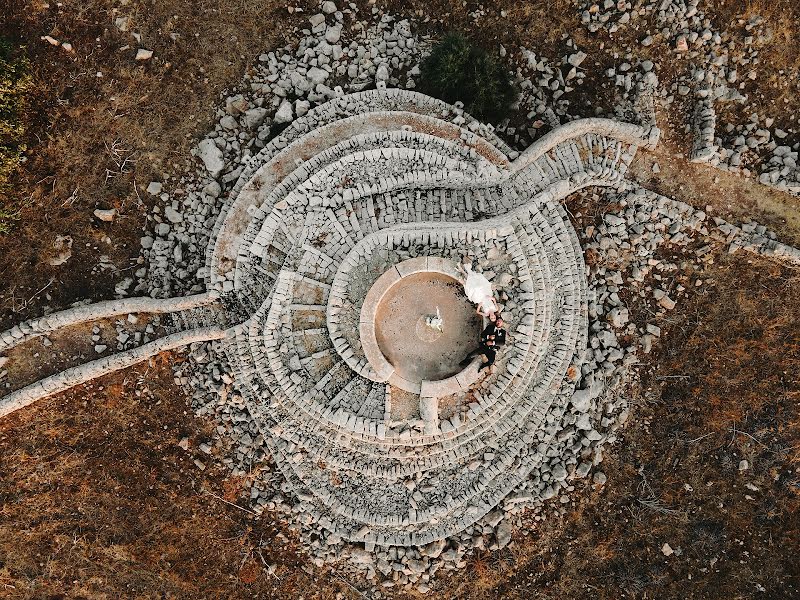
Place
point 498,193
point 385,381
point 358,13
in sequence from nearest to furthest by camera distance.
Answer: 1. point 385,381
2. point 498,193
3. point 358,13

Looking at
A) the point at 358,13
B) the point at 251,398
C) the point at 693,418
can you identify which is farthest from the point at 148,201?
the point at 693,418

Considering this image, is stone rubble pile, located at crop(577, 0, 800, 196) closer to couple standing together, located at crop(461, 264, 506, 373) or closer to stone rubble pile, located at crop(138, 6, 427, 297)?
stone rubble pile, located at crop(138, 6, 427, 297)

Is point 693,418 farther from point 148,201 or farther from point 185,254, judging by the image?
point 148,201

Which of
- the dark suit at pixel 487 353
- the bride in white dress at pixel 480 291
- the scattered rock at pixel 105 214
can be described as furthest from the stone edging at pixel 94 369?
the dark suit at pixel 487 353

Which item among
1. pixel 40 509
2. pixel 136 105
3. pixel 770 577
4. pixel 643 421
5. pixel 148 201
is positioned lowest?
pixel 770 577

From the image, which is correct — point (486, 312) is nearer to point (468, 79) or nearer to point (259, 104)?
point (468, 79)

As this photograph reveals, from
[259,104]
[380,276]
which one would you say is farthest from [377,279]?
[259,104]
